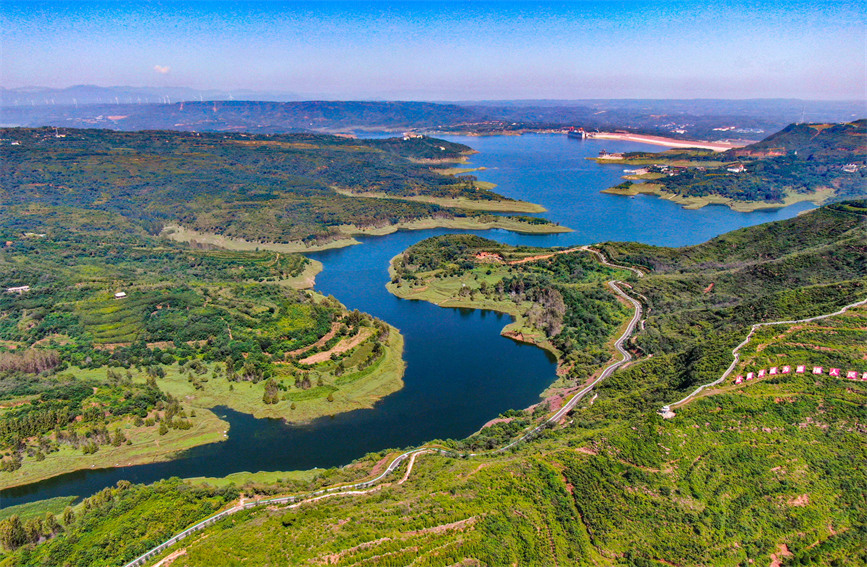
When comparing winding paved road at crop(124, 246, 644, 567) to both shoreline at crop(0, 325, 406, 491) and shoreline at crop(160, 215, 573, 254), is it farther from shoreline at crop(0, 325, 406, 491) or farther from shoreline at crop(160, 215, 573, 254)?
shoreline at crop(160, 215, 573, 254)

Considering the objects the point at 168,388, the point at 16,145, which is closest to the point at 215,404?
the point at 168,388

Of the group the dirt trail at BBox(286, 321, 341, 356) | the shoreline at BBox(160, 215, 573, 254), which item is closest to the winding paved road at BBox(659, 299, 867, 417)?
the dirt trail at BBox(286, 321, 341, 356)

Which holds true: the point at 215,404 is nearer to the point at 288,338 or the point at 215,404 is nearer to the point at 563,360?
the point at 288,338

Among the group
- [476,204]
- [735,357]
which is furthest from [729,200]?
[735,357]

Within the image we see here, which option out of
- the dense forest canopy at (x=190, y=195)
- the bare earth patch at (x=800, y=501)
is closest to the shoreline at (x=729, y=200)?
the dense forest canopy at (x=190, y=195)

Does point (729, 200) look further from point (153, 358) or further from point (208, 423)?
point (153, 358)

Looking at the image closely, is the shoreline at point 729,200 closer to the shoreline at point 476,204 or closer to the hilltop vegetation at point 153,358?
the shoreline at point 476,204
